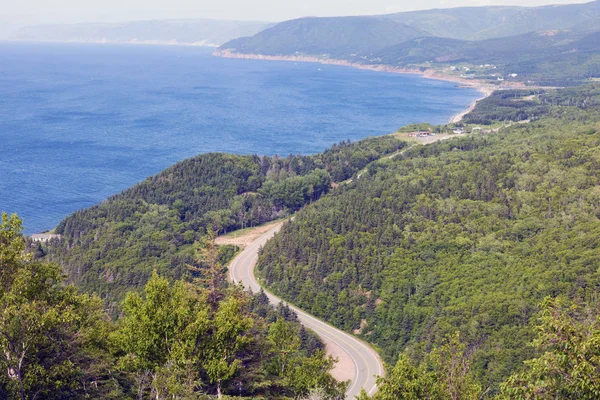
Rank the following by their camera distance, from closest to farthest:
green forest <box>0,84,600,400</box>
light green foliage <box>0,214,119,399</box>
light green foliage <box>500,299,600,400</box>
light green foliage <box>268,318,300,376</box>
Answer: light green foliage <box>500,299,600,400</box>, light green foliage <box>0,214,119,399</box>, green forest <box>0,84,600,400</box>, light green foliage <box>268,318,300,376</box>

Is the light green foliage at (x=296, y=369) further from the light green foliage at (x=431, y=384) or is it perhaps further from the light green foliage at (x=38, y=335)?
the light green foliage at (x=38, y=335)

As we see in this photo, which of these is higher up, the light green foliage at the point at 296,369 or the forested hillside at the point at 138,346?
the forested hillside at the point at 138,346

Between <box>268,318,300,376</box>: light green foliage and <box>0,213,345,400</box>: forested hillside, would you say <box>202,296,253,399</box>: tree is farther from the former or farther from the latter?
<box>268,318,300,376</box>: light green foliage

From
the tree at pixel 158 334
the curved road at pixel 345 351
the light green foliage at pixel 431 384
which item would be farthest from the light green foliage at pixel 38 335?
the curved road at pixel 345 351

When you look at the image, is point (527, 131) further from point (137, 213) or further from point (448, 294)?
point (137, 213)

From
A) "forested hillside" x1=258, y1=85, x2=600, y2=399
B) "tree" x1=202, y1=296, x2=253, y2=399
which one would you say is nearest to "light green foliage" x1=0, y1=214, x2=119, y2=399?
"tree" x1=202, y1=296, x2=253, y2=399

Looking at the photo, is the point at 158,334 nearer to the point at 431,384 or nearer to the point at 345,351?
the point at 431,384

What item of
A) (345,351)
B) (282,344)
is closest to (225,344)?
(282,344)
